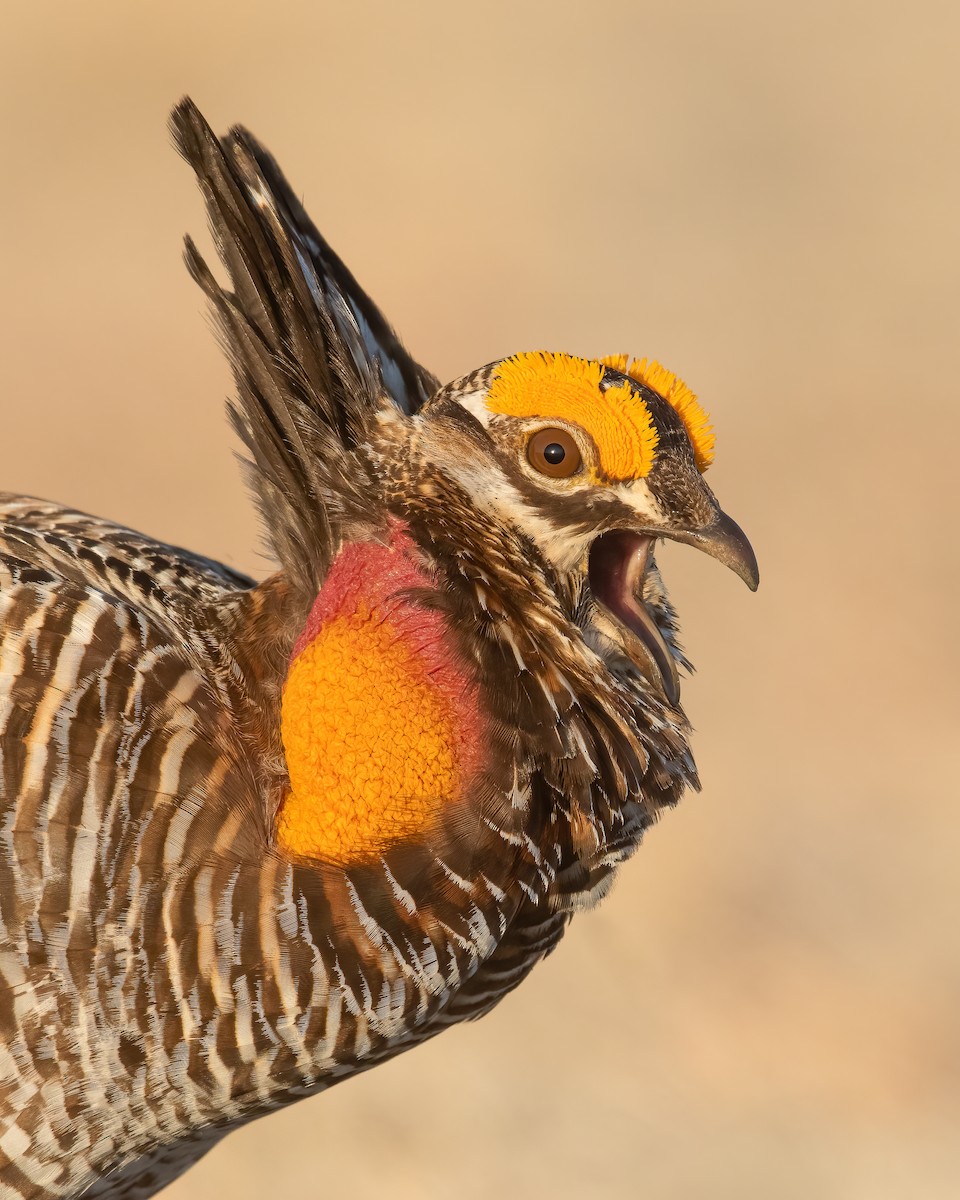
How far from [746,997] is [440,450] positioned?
7.55ft

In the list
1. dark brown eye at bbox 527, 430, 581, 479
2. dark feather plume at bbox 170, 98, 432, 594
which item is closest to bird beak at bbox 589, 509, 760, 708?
dark brown eye at bbox 527, 430, 581, 479

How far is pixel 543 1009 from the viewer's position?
346cm

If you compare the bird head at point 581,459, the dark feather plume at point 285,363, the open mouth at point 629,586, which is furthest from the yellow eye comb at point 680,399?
the dark feather plume at point 285,363

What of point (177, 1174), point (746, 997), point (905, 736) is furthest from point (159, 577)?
point (905, 736)

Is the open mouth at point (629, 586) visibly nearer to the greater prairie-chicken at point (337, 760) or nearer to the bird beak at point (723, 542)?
the greater prairie-chicken at point (337, 760)

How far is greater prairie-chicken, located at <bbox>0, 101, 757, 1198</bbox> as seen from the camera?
1576mm

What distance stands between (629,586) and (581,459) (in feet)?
0.72

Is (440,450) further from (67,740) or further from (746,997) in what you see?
(746,997)

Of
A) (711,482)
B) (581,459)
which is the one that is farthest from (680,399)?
(711,482)

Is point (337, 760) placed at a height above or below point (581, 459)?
below

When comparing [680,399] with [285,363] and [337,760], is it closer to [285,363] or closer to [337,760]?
[285,363]

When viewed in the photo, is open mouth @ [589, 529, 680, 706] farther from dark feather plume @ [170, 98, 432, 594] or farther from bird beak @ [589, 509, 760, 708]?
dark feather plume @ [170, 98, 432, 594]

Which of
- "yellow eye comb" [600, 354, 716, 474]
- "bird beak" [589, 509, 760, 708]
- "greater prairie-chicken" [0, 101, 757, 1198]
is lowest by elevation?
"greater prairie-chicken" [0, 101, 757, 1198]

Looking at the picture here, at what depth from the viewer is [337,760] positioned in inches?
64.1
